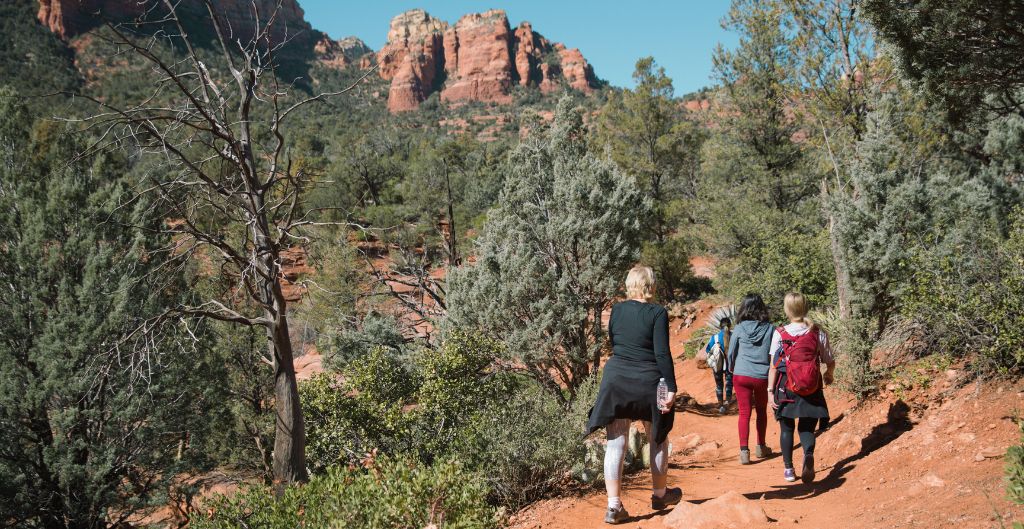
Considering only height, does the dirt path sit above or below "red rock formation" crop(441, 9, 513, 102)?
below

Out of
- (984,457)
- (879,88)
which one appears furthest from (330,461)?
(879,88)

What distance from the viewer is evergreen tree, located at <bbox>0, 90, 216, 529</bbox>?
8875 mm

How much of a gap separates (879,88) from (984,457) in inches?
253

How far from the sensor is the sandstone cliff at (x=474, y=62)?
138 metres

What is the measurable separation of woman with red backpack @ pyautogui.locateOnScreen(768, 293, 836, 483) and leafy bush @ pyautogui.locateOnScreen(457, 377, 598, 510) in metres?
2.00

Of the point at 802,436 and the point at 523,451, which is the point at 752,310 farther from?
the point at 523,451

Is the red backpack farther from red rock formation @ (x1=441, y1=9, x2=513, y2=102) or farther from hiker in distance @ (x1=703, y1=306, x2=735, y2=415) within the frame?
red rock formation @ (x1=441, y1=9, x2=513, y2=102)

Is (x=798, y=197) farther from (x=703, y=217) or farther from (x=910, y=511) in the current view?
(x=910, y=511)

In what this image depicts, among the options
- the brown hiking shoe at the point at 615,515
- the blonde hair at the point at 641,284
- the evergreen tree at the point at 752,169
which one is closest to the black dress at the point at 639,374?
the blonde hair at the point at 641,284

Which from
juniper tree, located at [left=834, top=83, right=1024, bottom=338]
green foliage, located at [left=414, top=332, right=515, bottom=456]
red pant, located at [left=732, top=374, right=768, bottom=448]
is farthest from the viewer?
juniper tree, located at [left=834, top=83, right=1024, bottom=338]

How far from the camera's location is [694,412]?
30.8ft

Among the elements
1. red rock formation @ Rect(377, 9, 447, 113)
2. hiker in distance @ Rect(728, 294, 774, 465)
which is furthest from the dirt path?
red rock formation @ Rect(377, 9, 447, 113)

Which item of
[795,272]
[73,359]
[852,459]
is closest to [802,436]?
[852,459]

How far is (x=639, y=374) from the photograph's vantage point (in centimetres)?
358
